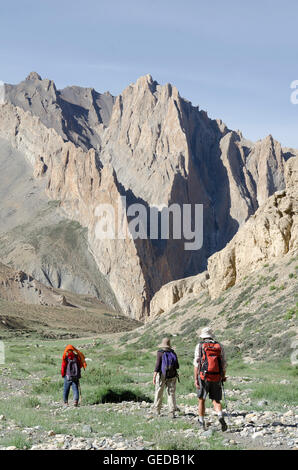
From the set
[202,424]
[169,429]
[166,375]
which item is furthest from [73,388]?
[202,424]

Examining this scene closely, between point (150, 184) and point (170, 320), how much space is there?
129 metres

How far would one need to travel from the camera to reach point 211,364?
11.4m

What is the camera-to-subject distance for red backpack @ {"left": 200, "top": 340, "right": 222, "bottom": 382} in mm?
11352

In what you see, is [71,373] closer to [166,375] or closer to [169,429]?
[166,375]

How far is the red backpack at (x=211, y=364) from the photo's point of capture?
1135cm

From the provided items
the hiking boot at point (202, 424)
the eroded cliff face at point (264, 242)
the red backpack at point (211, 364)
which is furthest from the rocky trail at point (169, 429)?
the eroded cliff face at point (264, 242)

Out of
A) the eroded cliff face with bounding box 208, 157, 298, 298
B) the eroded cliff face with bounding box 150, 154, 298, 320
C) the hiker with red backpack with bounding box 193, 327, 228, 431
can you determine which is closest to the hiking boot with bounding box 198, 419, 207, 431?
the hiker with red backpack with bounding box 193, 327, 228, 431

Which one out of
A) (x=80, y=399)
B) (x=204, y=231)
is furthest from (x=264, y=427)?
(x=204, y=231)

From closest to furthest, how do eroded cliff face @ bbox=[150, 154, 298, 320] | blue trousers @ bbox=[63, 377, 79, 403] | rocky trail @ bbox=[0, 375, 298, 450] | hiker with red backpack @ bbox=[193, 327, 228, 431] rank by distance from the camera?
rocky trail @ bbox=[0, 375, 298, 450], hiker with red backpack @ bbox=[193, 327, 228, 431], blue trousers @ bbox=[63, 377, 79, 403], eroded cliff face @ bbox=[150, 154, 298, 320]

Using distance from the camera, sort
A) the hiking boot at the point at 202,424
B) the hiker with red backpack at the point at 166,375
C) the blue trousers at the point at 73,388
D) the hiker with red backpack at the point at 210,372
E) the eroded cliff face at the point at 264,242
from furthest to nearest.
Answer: the eroded cliff face at the point at 264,242
the blue trousers at the point at 73,388
the hiker with red backpack at the point at 166,375
the hiker with red backpack at the point at 210,372
the hiking boot at the point at 202,424

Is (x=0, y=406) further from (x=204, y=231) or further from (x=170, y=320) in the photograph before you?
(x=204, y=231)

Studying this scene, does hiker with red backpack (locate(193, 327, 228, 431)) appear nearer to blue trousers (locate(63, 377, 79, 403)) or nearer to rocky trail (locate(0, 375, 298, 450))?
rocky trail (locate(0, 375, 298, 450))

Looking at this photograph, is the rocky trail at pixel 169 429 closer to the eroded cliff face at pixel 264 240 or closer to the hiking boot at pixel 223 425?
the hiking boot at pixel 223 425

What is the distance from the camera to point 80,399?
1559 centimetres
